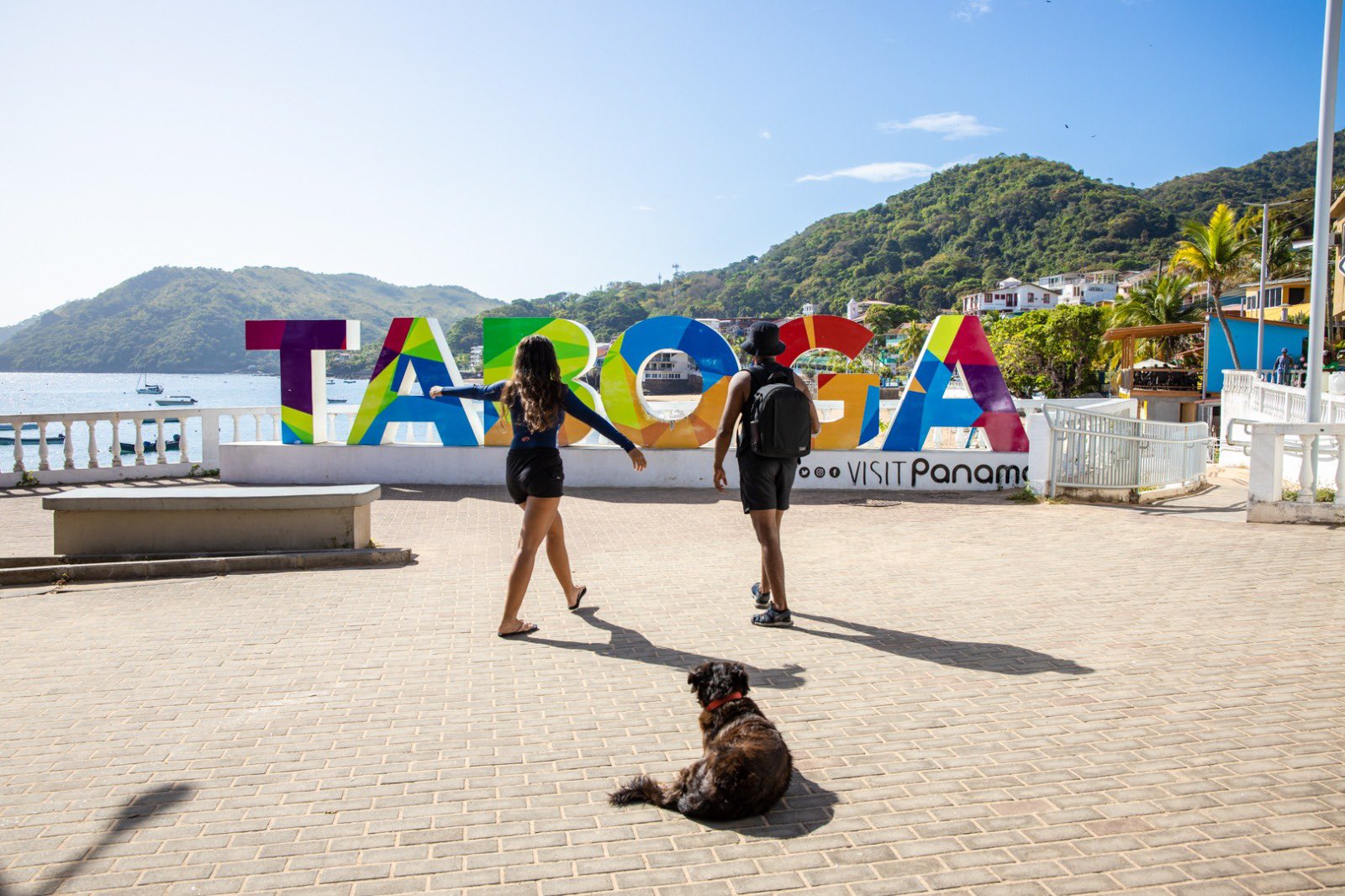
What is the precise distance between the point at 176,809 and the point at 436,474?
10.7m

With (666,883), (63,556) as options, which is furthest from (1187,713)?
(63,556)

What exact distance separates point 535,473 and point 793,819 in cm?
310

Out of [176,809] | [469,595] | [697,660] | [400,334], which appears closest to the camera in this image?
[176,809]

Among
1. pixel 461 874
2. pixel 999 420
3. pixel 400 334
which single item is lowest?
pixel 461 874

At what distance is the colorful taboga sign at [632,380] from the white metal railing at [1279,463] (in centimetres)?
363

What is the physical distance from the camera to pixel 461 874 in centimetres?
315

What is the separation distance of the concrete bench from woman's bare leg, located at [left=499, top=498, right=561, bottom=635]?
120 inches

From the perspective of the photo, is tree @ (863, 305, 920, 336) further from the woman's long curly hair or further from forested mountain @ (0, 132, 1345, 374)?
the woman's long curly hair

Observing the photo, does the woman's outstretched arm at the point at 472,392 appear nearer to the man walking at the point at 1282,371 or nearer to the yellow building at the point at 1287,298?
the man walking at the point at 1282,371

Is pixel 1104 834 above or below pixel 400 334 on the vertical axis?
below

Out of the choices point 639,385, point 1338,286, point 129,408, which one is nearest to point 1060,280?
point 1338,286

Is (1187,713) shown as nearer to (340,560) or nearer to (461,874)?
(461,874)

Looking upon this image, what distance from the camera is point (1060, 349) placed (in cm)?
5575

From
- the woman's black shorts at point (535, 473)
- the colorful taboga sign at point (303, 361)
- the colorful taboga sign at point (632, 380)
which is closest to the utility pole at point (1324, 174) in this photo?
the colorful taboga sign at point (632, 380)
